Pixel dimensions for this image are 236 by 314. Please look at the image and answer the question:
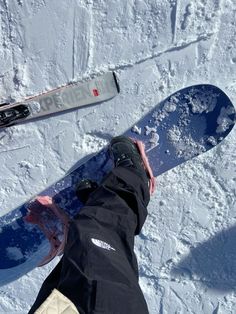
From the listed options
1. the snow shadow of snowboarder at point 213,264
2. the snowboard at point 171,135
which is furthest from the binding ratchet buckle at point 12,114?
the snow shadow of snowboarder at point 213,264

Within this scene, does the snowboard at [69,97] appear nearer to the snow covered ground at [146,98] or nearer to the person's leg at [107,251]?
the snow covered ground at [146,98]

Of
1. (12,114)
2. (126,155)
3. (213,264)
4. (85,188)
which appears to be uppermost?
(12,114)

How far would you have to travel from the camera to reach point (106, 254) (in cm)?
171

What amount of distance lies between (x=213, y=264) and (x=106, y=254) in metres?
0.92

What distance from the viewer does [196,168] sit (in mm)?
2311

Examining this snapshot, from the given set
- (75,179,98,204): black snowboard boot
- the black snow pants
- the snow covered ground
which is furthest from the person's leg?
the snow covered ground

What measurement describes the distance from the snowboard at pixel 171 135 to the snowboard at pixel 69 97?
0.74 feet

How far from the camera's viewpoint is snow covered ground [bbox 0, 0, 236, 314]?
86.5 inches

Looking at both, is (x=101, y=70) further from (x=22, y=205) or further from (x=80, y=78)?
(x=22, y=205)

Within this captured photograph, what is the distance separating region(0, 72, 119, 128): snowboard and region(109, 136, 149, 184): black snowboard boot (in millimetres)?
221

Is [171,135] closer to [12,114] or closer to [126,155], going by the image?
[126,155]

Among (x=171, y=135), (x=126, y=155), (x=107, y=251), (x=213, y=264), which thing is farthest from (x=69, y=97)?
(x=213, y=264)

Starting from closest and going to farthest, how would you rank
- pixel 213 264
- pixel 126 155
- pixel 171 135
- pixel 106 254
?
pixel 106 254, pixel 126 155, pixel 171 135, pixel 213 264

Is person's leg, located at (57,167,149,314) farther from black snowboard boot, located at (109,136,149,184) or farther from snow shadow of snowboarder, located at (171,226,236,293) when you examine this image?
snow shadow of snowboarder, located at (171,226,236,293)
